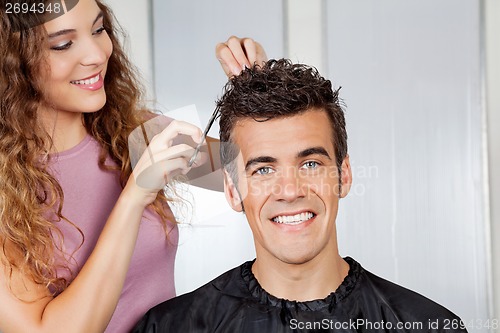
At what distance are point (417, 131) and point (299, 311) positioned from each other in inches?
61.4

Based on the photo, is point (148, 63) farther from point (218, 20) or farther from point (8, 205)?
point (8, 205)

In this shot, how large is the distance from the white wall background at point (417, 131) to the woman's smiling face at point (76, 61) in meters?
1.37

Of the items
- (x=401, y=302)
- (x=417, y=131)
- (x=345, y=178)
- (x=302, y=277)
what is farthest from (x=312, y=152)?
(x=417, y=131)

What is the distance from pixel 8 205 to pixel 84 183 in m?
0.22

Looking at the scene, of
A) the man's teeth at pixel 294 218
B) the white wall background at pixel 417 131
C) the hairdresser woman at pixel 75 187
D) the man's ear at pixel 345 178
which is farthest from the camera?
the white wall background at pixel 417 131

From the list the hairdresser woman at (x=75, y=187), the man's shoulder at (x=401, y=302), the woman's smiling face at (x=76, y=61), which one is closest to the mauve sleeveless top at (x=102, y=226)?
the hairdresser woman at (x=75, y=187)

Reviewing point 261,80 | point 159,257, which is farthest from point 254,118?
point 159,257

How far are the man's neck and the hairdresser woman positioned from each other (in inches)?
12.6

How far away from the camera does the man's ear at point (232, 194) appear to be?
203 cm

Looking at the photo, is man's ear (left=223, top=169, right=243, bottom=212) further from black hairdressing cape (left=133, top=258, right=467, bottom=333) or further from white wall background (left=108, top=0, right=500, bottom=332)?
white wall background (left=108, top=0, right=500, bottom=332)

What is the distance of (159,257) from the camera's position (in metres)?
2.10

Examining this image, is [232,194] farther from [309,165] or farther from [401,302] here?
[401,302]

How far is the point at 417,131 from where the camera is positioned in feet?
10.8

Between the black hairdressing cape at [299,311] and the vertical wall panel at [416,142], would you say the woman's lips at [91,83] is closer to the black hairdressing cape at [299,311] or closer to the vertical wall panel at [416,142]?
the black hairdressing cape at [299,311]
